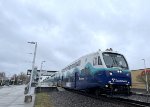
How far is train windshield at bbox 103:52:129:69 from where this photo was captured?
62.4 feet

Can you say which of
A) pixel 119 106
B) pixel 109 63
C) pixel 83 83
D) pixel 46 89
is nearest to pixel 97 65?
pixel 109 63

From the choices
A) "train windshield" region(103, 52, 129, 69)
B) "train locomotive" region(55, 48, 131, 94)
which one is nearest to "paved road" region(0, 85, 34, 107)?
"train locomotive" region(55, 48, 131, 94)

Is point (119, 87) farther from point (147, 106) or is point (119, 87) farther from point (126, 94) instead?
point (147, 106)

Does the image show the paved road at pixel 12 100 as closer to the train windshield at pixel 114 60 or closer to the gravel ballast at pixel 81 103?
the gravel ballast at pixel 81 103

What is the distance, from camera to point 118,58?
1978 cm

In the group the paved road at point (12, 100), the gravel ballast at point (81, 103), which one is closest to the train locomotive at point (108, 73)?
the gravel ballast at point (81, 103)

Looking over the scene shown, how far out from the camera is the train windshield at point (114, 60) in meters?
19.0

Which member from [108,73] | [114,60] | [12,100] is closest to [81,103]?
[108,73]

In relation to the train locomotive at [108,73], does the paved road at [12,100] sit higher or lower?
lower

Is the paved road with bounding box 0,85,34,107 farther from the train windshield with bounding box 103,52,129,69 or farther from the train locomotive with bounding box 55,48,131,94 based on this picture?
the train windshield with bounding box 103,52,129,69

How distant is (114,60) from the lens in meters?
19.4

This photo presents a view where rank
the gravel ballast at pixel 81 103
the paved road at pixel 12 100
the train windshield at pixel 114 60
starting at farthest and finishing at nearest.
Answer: the train windshield at pixel 114 60, the paved road at pixel 12 100, the gravel ballast at pixel 81 103

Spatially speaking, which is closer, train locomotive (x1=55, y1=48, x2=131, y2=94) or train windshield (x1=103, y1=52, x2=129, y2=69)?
train locomotive (x1=55, y1=48, x2=131, y2=94)

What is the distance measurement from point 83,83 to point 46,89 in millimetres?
15146
